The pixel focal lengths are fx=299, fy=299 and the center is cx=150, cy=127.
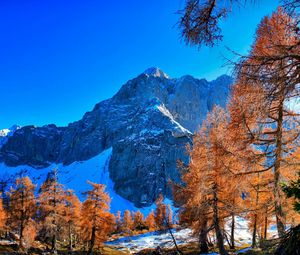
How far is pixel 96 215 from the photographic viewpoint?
30.8 m

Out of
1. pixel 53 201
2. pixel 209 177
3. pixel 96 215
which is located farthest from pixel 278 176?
pixel 53 201

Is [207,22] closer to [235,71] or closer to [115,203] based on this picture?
[235,71]

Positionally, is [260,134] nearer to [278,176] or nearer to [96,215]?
[278,176]

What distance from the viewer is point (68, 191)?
117 ft

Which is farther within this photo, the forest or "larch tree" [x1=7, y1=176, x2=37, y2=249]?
"larch tree" [x1=7, y1=176, x2=37, y2=249]

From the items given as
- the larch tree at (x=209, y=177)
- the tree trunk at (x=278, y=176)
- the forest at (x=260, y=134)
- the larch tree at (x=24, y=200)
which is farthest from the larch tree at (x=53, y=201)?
the tree trunk at (x=278, y=176)

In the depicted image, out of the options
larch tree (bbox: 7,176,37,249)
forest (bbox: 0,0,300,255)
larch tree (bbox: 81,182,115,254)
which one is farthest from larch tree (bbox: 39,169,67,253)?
forest (bbox: 0,0,300,255)

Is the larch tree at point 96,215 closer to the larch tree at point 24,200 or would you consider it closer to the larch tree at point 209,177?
the larch tree at point 24,200

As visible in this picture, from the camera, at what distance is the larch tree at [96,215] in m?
30.7

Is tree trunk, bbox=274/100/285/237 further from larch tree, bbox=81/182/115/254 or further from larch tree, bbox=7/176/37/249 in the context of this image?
larch tree, bbox=7/176/37/249

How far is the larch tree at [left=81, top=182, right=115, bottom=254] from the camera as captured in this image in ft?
101

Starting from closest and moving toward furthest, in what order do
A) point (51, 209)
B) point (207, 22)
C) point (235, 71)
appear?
1. point (207, 22)
2. point (235, 71)
3. point (51, 209)

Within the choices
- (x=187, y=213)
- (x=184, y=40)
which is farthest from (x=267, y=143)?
(x=187, y=213)

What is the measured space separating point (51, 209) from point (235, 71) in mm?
33803
